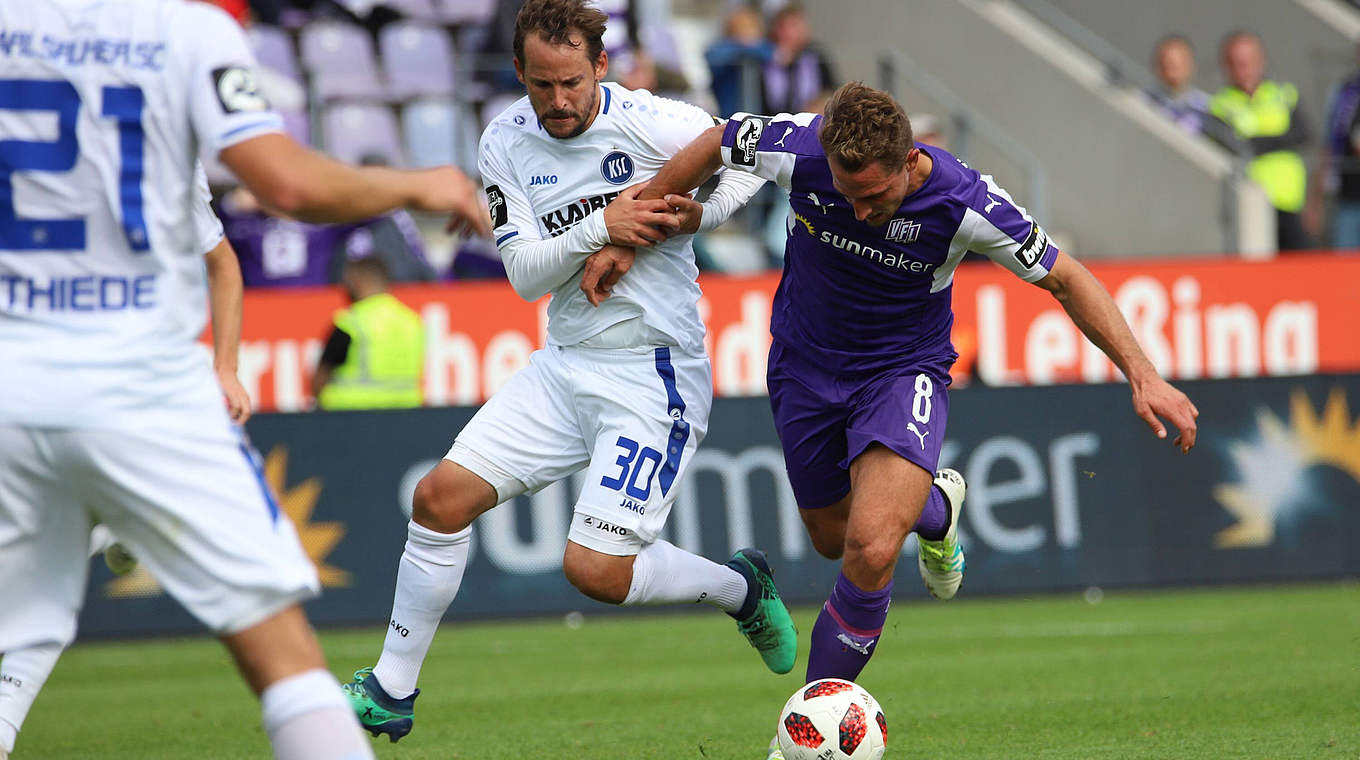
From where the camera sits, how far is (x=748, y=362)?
1406cm

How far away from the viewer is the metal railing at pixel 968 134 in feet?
52.3

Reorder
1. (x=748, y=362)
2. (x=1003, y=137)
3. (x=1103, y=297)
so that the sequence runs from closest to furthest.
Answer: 1. (x=1103, y=297)
2. (x=748, y=362)
3. (x=1003, y=137)

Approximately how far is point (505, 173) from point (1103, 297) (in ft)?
6.89

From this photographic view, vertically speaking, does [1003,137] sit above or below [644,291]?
above

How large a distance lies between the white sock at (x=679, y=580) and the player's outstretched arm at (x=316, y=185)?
2.60 m

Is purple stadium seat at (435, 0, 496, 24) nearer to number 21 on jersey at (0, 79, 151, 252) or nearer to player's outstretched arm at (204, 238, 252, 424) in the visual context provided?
player's outstretched arm at (204, 238, 252, 424)

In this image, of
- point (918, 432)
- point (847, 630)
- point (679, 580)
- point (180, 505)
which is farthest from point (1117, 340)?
point (180, 505)

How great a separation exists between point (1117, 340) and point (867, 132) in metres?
1.06

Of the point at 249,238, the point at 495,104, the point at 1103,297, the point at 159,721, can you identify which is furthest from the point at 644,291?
the point at 495,104

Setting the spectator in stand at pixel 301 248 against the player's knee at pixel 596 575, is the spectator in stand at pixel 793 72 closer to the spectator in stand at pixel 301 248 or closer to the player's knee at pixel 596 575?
the spectator in stand at pixel 301 248

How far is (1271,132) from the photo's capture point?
624 inches

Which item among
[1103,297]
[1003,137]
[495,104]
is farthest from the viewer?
[1003,137]

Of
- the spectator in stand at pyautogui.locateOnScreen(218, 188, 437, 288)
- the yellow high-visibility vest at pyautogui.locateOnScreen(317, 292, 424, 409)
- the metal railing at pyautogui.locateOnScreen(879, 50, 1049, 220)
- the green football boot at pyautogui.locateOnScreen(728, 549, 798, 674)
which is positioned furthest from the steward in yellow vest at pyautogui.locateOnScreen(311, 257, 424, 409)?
the green football boot at pyautogui.locateOnScreen(728, 549, 798, 674)

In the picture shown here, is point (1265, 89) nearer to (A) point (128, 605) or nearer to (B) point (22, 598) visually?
(A) point (128, 605)
